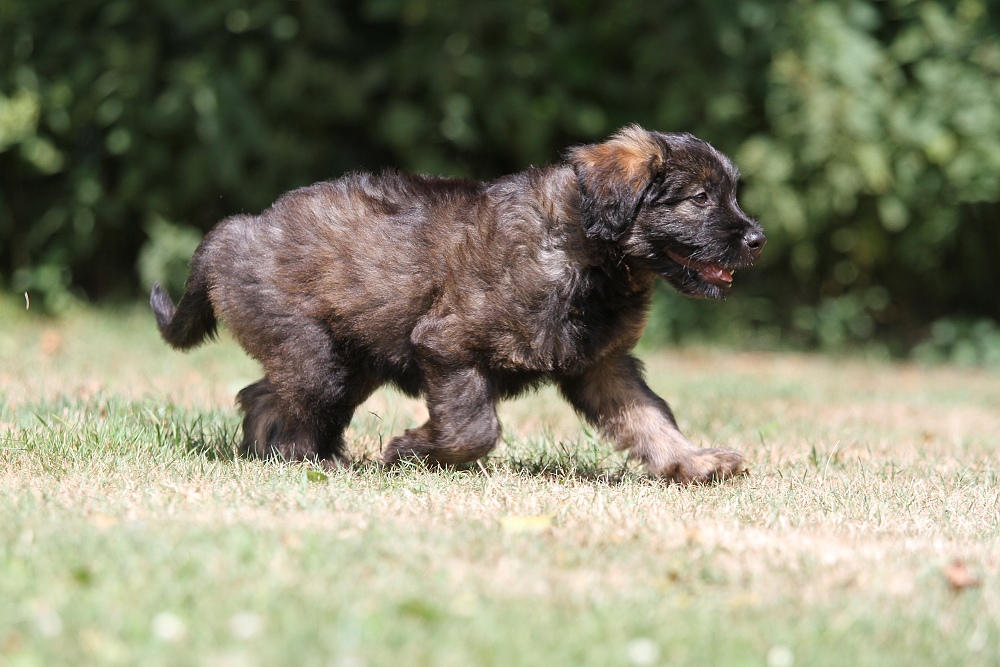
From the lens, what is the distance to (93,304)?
1005 cm

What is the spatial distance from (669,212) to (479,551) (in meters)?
1.75

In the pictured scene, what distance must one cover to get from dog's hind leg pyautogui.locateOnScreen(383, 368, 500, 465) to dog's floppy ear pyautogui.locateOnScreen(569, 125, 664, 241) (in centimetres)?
68

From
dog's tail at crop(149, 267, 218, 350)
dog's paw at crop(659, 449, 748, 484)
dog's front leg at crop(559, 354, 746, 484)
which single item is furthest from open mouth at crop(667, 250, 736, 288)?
dog's tail at crop(149, 267, 218, 350)

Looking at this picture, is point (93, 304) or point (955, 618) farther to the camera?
point (93, 304)

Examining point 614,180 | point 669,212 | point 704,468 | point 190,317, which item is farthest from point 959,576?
point 190,317

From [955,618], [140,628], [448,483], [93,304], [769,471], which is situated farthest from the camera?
[93,304]

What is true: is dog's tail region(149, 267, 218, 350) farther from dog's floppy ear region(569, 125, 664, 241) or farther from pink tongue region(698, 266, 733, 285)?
pink tongue region(698, 266, 733, 285)

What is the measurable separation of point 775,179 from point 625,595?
22.6ft

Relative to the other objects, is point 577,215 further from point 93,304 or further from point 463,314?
point 93,304

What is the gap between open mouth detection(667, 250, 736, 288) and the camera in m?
4.62

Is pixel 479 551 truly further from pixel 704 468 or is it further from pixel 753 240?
pixel 753 240

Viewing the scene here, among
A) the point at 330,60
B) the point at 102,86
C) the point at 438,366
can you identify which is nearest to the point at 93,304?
the point at 102,86

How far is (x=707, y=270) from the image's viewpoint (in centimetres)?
465

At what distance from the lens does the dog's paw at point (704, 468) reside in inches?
187
